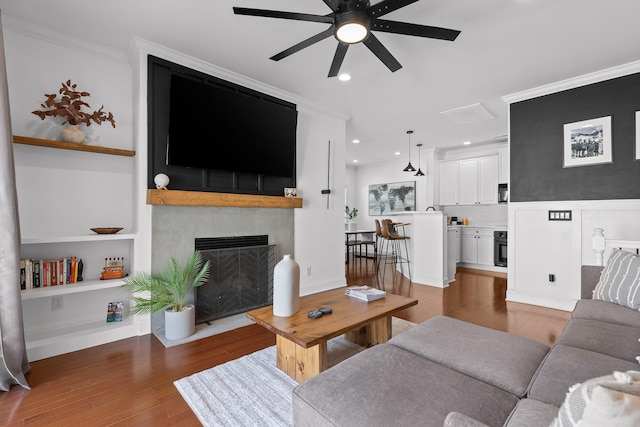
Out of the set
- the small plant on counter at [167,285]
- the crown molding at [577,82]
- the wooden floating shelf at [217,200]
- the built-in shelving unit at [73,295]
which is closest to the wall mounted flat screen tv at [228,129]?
the wooden floating shelf at [217,200]

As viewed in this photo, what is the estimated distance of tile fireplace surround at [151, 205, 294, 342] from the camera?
2867mm

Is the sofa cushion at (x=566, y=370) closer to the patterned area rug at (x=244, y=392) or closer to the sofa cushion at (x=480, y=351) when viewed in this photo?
the sofa cushion at (x=480, y=351)

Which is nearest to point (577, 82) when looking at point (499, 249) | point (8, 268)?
point (499, 249)

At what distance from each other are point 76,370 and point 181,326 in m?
0.75

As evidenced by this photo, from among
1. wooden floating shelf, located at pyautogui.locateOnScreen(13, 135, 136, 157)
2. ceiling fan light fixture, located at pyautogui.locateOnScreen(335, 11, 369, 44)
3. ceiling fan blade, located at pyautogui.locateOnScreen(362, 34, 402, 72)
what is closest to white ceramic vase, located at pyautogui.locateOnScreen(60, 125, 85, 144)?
wooden floating shelf, located at pyautogui.locateOnScreen(13, 135, 136, 157)

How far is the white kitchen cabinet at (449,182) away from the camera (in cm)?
699

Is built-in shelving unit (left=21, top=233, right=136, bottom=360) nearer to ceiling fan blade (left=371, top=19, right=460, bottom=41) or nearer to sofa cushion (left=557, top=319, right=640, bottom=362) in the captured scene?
ceiling fan blade (left=371, top=19, right=460, bottom=41)

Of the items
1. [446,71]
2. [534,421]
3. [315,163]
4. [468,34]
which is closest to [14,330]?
[534,421]

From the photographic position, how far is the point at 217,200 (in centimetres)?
317

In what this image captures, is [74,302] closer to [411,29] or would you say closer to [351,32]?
[351,32]

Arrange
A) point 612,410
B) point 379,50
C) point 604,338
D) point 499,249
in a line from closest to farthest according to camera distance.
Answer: point 612,410 < point 604,338 < point 379,50 < point 499,249

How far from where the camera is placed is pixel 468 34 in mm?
2611

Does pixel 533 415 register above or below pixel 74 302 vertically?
above

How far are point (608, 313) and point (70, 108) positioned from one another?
14.4ft
